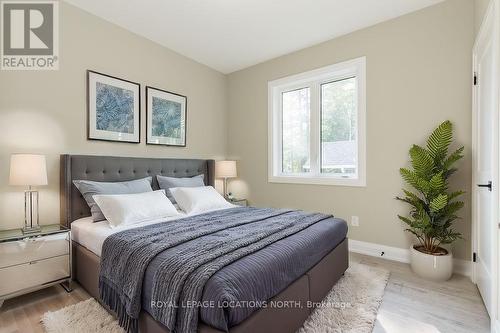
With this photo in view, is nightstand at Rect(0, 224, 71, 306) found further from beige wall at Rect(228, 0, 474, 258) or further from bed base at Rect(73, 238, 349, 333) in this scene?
beige wall at Rect(228, 0, 474, 258)

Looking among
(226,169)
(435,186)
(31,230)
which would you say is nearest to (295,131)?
(226,169)

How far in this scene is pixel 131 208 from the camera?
2.32 m

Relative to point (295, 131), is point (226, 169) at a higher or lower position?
lower

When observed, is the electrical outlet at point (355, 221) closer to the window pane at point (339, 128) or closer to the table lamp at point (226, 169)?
the window pane at point (339, 128)

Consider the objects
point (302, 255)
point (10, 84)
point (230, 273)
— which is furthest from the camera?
point (10, 84)

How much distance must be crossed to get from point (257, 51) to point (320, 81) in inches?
40.5

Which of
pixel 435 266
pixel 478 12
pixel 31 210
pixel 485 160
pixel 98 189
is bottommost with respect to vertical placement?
pixel 435 266

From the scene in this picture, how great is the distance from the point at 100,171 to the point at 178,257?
190 centimetres

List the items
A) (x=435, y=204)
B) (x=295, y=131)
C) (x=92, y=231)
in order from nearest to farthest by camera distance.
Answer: (x=92, y=231)
(x=435, y=204)
(x=295, y=131)

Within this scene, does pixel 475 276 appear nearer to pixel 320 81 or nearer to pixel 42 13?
pixel 320 81

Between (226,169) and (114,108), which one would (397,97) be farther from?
(114,108)

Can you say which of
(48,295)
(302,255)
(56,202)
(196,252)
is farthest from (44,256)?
(302,255)

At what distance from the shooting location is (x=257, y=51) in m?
3.70

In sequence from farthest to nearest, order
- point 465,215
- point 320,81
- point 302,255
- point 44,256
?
point 320,81 < point 465,215 < point 44,256 < point 302,255
